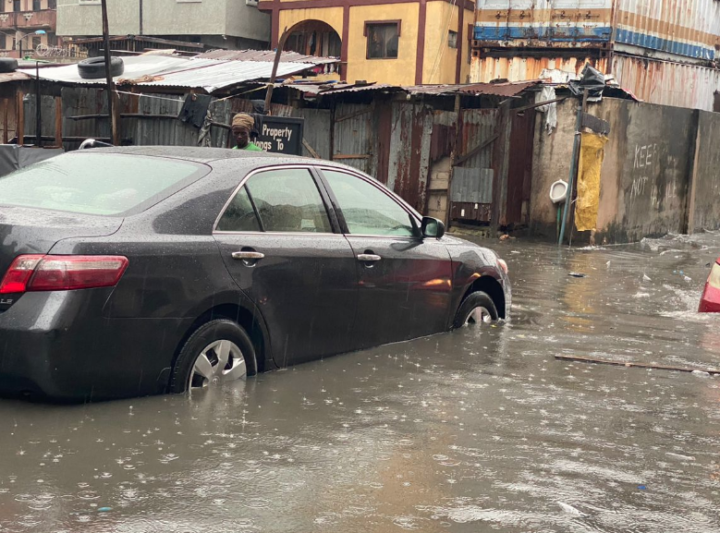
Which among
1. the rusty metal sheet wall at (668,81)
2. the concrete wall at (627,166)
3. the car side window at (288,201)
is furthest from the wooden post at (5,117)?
the rusty metal sheet wall at (668,81)

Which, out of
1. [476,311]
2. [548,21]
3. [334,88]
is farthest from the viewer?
[548,21]

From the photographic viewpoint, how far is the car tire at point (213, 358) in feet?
17.4

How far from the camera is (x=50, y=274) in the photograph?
15.6ft

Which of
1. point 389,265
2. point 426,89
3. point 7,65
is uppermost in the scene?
point 7,65

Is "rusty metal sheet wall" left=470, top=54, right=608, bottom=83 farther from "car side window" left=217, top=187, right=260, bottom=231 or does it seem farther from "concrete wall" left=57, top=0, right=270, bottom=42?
"car side window" left=217, top=187, right=260, bottom=231

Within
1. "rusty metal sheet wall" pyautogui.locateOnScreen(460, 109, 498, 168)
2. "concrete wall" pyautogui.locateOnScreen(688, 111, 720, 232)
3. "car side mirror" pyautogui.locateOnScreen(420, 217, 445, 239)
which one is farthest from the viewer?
"concrete wall" pyautogui.locateOnScreen(688, 111, 720, 232)

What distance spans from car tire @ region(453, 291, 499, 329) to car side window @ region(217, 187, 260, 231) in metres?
2.35

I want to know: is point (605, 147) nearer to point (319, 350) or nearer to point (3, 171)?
point (3, 171)

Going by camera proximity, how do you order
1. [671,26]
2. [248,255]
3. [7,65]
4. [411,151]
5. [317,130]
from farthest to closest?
1. [671,26]
2. [317,130]
3. [7,65]
4. [411,151]
5. [248,255]

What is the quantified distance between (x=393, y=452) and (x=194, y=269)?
1.45 metres

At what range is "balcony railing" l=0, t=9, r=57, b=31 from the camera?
63.0 meters

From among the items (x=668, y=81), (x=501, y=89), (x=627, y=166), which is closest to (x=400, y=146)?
(x=501, y=89)

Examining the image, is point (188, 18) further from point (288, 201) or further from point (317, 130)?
point (288, 201)

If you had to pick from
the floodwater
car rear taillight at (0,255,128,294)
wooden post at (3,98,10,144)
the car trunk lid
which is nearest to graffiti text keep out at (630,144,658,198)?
the floodwater
